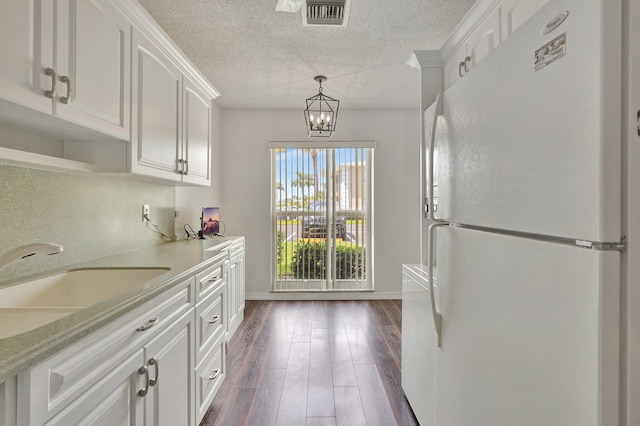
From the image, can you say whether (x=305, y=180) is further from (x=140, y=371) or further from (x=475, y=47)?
(x=140, y=371)

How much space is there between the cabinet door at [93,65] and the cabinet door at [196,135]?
71 cm

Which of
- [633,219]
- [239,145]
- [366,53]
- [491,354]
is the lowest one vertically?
[491,354]

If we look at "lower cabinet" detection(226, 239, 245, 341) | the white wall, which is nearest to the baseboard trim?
the white wall

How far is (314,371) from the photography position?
242 cm

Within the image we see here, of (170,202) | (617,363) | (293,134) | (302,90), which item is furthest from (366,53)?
(617,363)

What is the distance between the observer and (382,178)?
169 inches

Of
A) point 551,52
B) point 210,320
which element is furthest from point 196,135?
point 551,52

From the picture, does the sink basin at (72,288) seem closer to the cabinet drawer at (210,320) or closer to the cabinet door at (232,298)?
the cabinet drawer at (210,320)

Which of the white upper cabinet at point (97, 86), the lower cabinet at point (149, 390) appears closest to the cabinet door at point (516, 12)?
the white upper cabinet at point (97, 86)

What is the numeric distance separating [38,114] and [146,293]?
0.73 m

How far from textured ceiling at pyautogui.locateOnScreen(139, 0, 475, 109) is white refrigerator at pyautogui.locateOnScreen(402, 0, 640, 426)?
1.27 m

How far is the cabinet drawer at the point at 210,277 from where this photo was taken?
67.4 inches

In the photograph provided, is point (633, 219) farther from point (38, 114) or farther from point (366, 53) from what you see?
point (366, 53)

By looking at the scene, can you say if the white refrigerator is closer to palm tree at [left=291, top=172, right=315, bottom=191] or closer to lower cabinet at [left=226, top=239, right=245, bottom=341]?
lower cabinet at [left=226, top=239, right=245, bottom=341]
